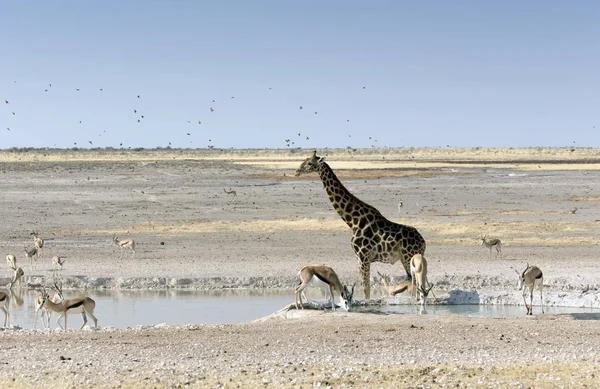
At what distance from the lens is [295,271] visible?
78.9ft

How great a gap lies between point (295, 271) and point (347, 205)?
388cm

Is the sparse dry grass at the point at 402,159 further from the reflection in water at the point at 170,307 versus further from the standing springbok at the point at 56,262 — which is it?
the reflection in water at the point at 170,307

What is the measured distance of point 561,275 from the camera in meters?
22.6

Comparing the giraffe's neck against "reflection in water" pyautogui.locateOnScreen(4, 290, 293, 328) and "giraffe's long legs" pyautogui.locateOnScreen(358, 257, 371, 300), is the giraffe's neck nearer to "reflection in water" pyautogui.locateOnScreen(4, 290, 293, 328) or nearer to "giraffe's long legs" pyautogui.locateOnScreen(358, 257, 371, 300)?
"giraffe's long legs" pyautogui.locateOnScreen(358, 257, 371, 300)

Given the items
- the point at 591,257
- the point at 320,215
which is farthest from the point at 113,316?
the point at 320,215

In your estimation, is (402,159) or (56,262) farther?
(402,159)

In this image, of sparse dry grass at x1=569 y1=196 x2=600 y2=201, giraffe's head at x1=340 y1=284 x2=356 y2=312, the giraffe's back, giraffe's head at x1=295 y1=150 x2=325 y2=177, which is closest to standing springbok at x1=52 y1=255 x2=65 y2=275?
giraffe's head at x1=295 y1=150 x2=325 y2=177

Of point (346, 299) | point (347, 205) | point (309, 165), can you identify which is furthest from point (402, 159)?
point (346, 299)

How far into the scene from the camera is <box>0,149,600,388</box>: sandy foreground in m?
12.1

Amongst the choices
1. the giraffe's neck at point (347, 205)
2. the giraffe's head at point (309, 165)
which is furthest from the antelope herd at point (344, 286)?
the giraffe's head at point (309, 165)

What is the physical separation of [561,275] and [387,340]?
9.19 m

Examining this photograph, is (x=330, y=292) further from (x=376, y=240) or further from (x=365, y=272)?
(x=376, y=240)

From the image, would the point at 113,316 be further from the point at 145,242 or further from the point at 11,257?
the point at 145,242

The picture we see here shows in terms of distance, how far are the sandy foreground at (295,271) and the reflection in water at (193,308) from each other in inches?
25.4
